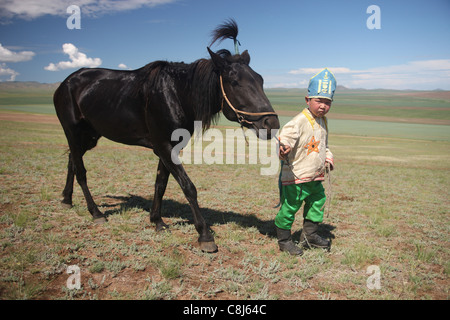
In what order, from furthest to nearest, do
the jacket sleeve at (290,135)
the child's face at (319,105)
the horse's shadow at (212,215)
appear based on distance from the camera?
1. the horse's shadow at (212,215)
2. the child's face at (319,105)
3. the jacket sleeve at (290,135)

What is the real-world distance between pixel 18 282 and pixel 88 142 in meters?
3.23

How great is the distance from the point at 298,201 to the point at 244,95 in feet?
5.46

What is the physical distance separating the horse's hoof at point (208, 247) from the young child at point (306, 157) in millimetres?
975

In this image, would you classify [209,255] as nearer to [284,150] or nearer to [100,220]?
[284,150]

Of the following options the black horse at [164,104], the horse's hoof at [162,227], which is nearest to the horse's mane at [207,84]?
the black horse at [164,104]

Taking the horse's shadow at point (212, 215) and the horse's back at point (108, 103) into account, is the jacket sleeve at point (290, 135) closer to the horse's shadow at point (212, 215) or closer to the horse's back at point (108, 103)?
the horse's shadow at point (212, 215)

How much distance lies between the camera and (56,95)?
17.9ft

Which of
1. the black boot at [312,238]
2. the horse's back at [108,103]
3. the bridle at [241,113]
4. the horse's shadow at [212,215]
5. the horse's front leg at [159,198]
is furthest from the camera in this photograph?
the horse's shadow at [212,215]

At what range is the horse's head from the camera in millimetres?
3600

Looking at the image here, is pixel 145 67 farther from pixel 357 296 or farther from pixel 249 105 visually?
pixel 357 296

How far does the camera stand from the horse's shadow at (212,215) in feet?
16.8

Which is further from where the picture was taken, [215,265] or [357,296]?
[215,265]

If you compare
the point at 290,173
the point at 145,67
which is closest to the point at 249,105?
the point at 290,173

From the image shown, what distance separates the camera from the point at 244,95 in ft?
12.3
